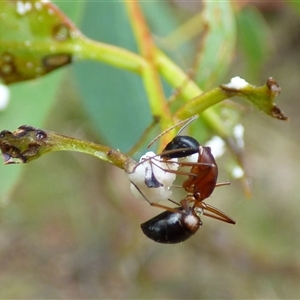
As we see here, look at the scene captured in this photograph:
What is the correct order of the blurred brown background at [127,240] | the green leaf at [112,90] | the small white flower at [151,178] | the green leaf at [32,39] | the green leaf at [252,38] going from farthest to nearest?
the blurred brown background at [127,240] → the green leaf at [252,38] → the green leaf at [112,90] → the green leaf at [32,39] → the small white flower at [151,178]

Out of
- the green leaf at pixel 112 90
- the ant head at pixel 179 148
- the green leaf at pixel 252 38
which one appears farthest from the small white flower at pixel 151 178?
the green leaf at pixel 252 38

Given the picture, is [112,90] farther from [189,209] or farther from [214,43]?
[189,209]

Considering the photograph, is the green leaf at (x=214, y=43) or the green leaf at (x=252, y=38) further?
the green leaf at (x=252, y=38)

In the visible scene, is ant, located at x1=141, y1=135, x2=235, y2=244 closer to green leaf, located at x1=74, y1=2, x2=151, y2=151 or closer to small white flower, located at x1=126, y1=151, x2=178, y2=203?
small white flower, located at x1=126, y1=151, x2=178, y2=203

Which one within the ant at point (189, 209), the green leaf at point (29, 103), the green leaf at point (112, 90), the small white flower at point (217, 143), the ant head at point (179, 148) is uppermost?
the green leaf at point (112, 90)

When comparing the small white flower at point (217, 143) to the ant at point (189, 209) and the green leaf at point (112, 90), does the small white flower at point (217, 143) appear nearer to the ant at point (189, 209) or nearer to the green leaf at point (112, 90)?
the ant at point (189, 209)

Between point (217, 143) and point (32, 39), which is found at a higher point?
point (32, 39)

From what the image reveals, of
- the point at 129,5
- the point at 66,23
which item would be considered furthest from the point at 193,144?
the point at 129,5

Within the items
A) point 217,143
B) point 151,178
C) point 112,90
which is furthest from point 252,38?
point 151,178

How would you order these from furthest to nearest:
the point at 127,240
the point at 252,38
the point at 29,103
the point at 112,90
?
the point at 127,240
the point at 252,38
the point at 112,90
the point at 29,103
